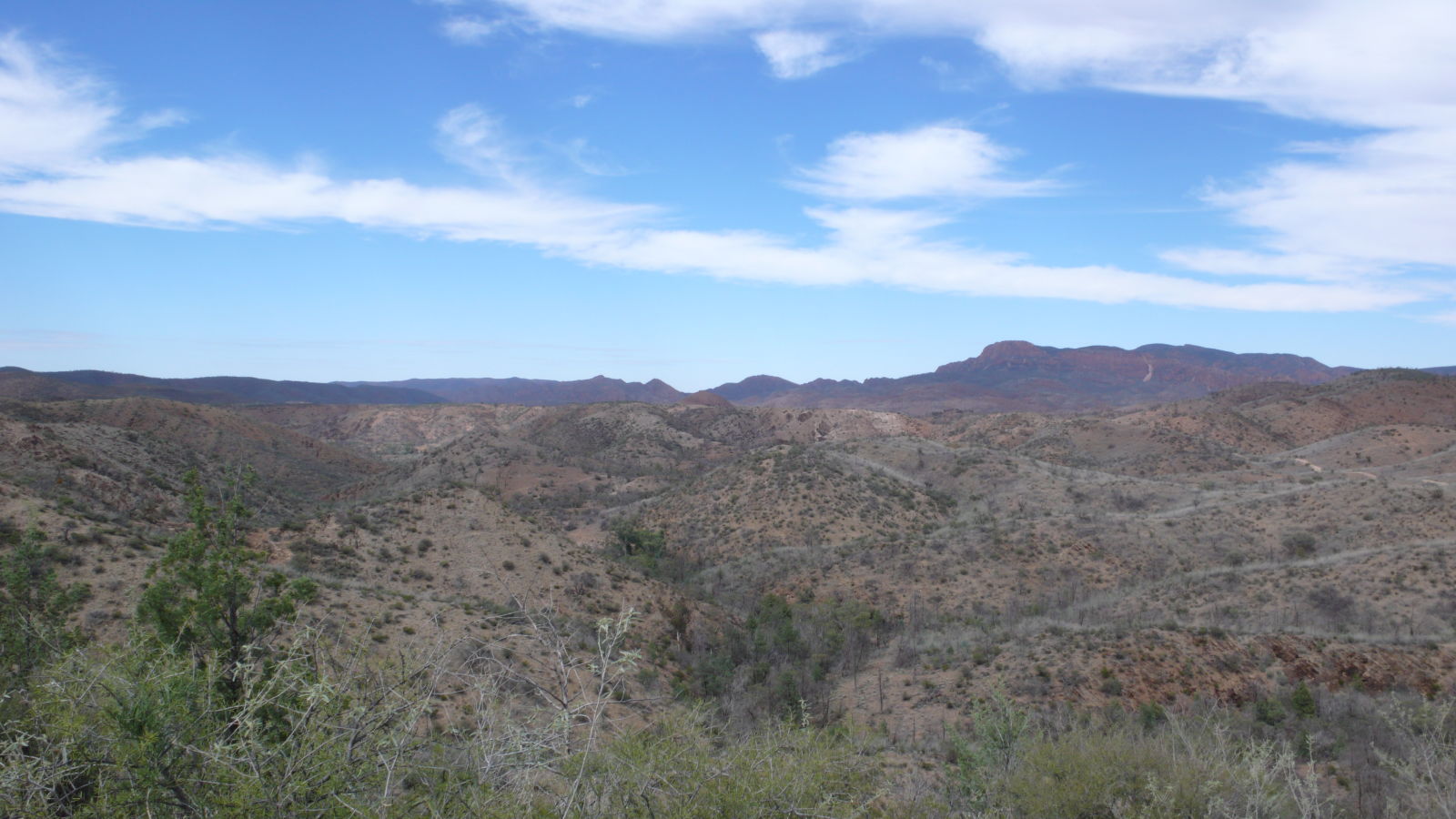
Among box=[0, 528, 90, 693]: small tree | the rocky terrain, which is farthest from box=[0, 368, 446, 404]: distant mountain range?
Answer: box=[0, 528, 90, 693]: small tree

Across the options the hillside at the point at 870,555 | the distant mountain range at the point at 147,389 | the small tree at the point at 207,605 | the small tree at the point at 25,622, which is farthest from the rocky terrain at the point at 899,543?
the distant mountain range at the point at 147,389

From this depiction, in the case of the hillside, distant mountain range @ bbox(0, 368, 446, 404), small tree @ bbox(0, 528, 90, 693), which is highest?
distant mountain range @ bbox(0, 368, 446, 404)

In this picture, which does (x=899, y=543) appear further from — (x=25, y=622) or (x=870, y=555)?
(x=25, y=622)

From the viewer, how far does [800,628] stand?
24344mm

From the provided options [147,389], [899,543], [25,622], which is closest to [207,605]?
[25,622]

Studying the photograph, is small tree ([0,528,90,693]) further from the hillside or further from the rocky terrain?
the rocky terrain

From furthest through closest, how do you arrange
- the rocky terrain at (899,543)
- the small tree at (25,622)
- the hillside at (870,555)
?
the rocky terrain at (899,543)
the hillside at (870,555)
the small tree at (25,622)

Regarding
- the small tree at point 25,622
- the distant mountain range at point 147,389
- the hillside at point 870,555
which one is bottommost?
the hillside at point 870,555

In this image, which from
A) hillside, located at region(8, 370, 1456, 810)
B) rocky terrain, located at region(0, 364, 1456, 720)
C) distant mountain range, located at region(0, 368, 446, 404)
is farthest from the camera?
distant mountain range, located at region(0, 368, 446, 404)

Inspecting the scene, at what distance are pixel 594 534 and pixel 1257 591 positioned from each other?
3024cm

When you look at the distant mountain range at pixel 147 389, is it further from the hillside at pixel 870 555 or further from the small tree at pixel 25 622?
the small tree at pixel 25 622

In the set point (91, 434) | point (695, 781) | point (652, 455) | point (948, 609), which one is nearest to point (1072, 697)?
point (948, 609)

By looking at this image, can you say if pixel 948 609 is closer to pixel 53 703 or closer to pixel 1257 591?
pixel 1257 591

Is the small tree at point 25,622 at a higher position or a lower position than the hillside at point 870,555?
higher
